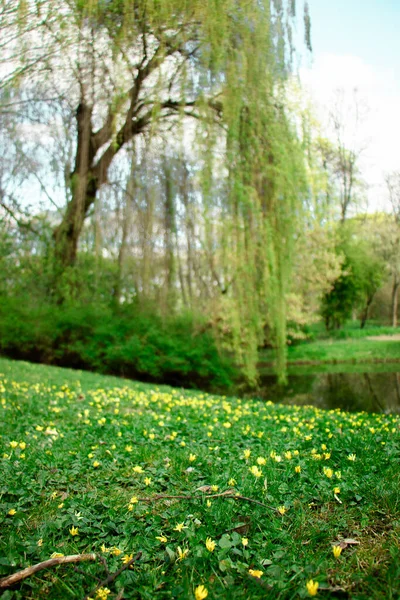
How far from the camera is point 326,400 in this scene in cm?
982

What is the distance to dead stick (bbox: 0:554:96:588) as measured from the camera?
4.67 ft

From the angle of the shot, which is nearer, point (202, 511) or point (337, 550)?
point (337, 550)

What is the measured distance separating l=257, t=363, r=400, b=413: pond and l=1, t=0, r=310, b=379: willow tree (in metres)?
2.73

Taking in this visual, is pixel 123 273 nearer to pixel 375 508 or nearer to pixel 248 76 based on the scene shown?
pixel 248 76

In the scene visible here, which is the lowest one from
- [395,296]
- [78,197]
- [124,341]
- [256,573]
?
[256,573]

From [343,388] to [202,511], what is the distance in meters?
9.70

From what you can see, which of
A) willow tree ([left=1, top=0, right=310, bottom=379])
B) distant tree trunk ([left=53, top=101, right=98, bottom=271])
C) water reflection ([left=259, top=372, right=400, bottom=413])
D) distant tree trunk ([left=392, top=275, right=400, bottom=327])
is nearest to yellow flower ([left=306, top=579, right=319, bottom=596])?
willow tree ([left=1, top=0, right=310, bottom=379])

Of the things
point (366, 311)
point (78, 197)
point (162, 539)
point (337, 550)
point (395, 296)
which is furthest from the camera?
point (366, 311)

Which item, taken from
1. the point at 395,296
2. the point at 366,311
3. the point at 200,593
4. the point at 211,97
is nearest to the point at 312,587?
the point at 200,593

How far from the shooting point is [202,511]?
1876 millimetres

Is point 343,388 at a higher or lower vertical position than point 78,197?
lower

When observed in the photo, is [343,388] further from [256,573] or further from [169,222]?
[256,573]

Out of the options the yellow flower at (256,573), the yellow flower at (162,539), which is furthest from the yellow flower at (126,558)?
the yellow flower at (256,573)

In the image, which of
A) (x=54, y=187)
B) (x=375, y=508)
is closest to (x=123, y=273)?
(x=54, y=187)
